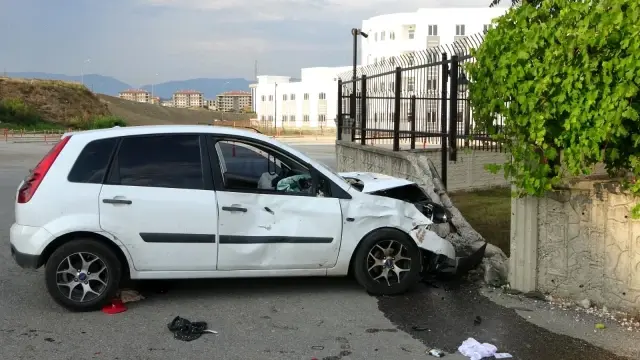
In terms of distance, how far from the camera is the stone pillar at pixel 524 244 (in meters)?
5.96

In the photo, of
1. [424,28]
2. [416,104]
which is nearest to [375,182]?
[416,104]

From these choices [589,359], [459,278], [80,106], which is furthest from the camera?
Result: [80,106]

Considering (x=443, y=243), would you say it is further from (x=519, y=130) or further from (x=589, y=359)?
(x=589, y=359)

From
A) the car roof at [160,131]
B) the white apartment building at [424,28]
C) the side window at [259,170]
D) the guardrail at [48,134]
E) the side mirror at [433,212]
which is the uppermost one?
the white apartment building at [424,28]

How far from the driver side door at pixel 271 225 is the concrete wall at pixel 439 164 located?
4.01 meters

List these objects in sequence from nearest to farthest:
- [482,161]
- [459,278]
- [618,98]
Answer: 1. [618,98]
2. [459,278]
3. [482,161]

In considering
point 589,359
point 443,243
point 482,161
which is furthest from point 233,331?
point 482,161

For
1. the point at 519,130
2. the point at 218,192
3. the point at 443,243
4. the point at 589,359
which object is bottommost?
the point at 589,359

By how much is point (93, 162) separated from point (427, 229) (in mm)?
3202

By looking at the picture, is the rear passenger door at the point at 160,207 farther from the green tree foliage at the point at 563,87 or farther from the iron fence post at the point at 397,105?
the iron fence post at the point at 397,105

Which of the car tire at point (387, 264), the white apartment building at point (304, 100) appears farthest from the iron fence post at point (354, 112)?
the white apartment building at point (304, 100)

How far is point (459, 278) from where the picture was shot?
6711 millimetres

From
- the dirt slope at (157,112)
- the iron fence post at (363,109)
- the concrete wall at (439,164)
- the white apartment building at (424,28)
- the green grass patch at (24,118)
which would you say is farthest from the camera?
the dirt slope at (157,112)

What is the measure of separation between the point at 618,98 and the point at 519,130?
944mm
